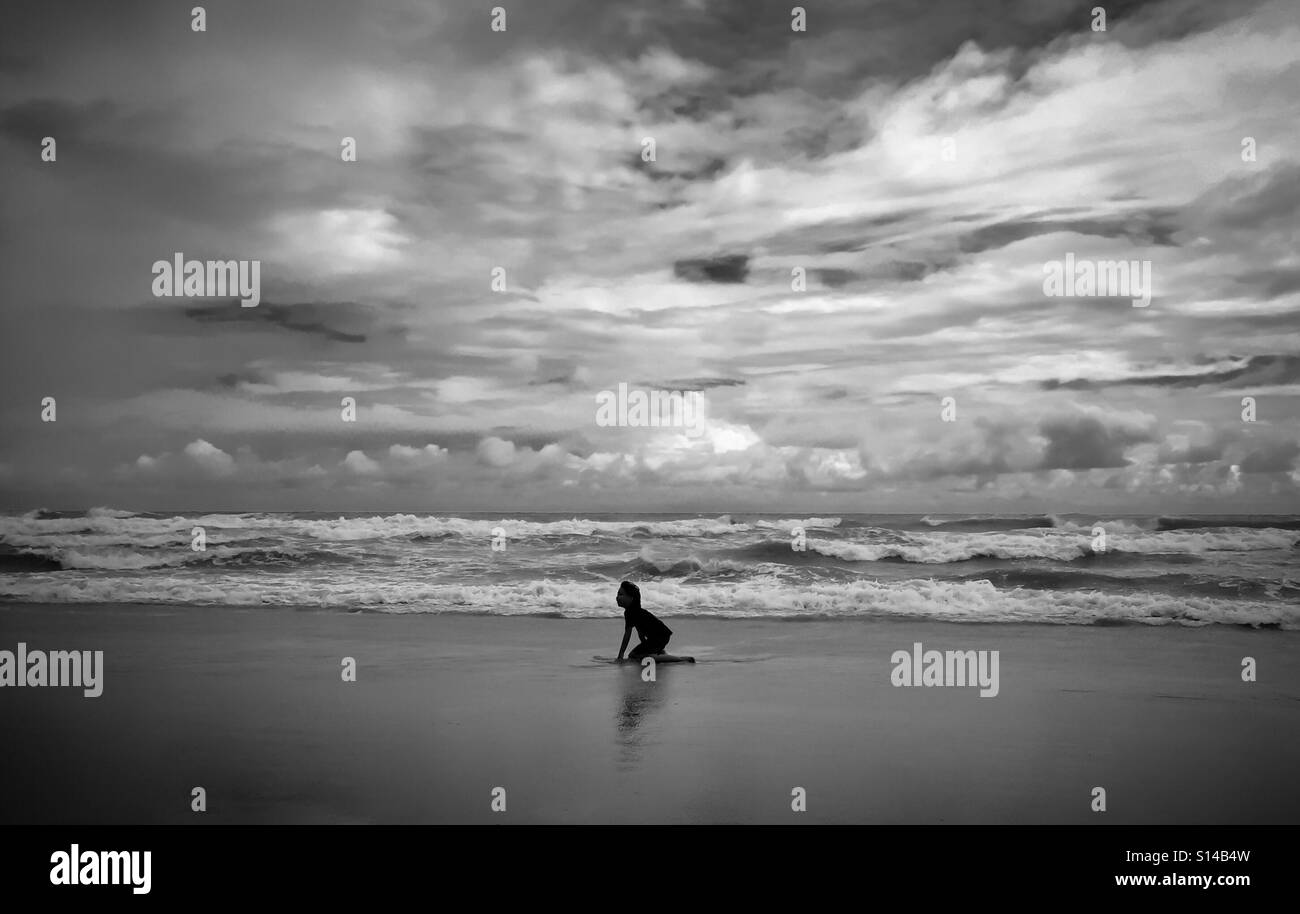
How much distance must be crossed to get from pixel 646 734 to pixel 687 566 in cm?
1270

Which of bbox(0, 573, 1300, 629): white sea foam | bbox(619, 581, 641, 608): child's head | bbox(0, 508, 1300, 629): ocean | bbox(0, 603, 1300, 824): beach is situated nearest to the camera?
bbox(0, 603, 1300, 824): beach

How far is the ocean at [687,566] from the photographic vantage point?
14289 mm

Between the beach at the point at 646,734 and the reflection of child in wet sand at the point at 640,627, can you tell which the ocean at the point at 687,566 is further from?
the reflection of child in wet sand at the point at 640,627

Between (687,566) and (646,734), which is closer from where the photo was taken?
(646,734)

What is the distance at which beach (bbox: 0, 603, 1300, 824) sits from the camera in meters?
6.24

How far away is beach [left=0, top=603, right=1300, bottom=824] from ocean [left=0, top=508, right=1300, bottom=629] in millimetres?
2566

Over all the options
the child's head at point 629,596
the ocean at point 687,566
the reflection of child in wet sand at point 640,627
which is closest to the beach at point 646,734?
the reflection of child in wet sand at point 640,627

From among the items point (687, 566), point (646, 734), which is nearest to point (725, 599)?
point (687, 566)

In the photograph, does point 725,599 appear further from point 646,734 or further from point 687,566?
point 646,734

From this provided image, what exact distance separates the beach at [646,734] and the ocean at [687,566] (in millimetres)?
2566

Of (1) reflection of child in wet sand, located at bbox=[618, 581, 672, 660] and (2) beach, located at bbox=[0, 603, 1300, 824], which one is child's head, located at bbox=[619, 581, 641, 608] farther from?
(2) beach, located at bbox=[0, 603, 1300, 824]

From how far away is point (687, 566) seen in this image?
787 inches

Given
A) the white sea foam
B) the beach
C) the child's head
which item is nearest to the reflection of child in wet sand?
the child's head
